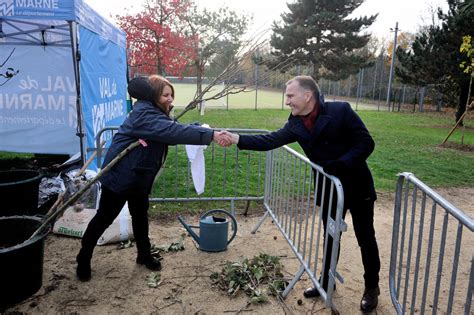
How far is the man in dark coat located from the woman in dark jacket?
80 centimetres

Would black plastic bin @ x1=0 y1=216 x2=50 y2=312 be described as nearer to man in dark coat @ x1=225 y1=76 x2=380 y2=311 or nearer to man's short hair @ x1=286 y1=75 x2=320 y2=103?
man in dark coat @ x1=225 y1=76 x2=380 y2=311

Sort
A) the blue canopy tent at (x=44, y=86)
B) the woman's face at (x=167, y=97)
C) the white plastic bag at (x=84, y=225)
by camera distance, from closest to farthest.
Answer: the woman's face at (x=167, y=97) < the white plastic bag at (x=84, y=225) < the blue canopy tent at (x=44, y=86)

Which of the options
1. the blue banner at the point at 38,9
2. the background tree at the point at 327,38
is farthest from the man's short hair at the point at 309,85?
the background tree at the point at 327,38

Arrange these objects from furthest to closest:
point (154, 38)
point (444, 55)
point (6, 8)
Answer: point (444, 55)
point (154, 38)
point (6, 8)

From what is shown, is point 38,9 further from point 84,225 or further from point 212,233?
point 212,233

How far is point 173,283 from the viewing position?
11.6ft

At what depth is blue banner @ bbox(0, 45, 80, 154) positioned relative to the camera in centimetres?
629

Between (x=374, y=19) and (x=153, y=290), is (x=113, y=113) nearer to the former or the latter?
(x=153, y=290)

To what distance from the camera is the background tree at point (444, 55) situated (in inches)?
620

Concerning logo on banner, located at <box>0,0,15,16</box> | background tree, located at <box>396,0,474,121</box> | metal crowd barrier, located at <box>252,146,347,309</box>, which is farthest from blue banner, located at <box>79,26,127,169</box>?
background tree, located at <box>396,0,474,121</box>

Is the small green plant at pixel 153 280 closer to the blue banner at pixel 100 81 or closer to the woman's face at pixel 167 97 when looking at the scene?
the woman's face at pixel 167 97

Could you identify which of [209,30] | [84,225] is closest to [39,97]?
[84,225]

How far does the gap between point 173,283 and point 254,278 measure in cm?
75

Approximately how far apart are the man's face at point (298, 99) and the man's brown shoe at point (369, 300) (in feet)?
5.22
